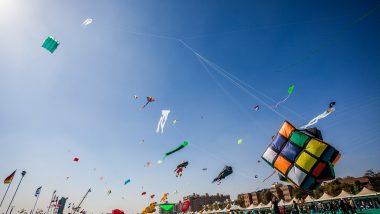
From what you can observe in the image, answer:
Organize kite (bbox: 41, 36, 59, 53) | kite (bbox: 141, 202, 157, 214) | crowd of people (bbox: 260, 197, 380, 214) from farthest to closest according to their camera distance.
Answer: kite (bbox: 141, 202, 157, 214) < crowd of people (bbox: 260, 197, 380, 214) < kite (bbox: 41, 36, 59, 53)

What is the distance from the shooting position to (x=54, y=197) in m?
71.1

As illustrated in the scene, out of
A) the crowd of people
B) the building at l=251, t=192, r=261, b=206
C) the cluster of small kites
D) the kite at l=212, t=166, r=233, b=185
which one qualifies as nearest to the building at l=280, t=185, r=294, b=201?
the building at l=251, t=192, r=261, b=206

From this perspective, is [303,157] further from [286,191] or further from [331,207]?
[286,191]

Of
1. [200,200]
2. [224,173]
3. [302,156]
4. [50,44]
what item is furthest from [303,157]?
[200,200]

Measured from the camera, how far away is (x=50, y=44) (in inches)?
460

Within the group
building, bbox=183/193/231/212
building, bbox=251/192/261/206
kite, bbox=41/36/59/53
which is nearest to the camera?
kite, bbox=41/36/59/53

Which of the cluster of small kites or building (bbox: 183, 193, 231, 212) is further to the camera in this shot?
building (bbox: 183, 193, 231, 212)

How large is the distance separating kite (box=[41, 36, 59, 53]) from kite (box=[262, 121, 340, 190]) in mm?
12710

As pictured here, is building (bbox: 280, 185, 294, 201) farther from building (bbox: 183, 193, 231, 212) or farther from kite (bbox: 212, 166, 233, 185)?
kite (bbox: 212, 166, 233, 185)

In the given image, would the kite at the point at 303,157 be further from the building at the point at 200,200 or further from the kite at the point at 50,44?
the building at the point at 200,200

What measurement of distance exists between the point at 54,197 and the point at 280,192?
10722 cm

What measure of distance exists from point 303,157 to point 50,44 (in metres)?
13.9

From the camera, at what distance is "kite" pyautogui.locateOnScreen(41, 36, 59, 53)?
11.5 meters

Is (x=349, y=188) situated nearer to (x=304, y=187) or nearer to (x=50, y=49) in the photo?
(x=304, y=187)
